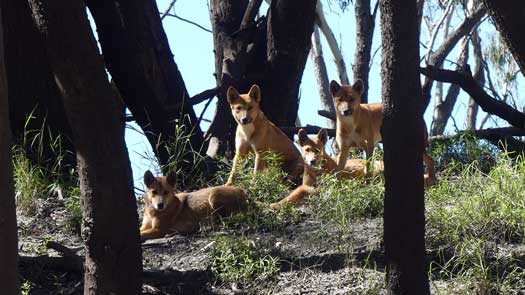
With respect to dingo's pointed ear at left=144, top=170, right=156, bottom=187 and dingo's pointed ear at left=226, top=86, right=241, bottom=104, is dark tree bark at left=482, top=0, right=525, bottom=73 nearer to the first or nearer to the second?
dingo's pointed ear at left=144, top=170, right=156, bottom=187

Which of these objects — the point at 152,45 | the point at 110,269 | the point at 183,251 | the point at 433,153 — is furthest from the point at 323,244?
the point at 152,45

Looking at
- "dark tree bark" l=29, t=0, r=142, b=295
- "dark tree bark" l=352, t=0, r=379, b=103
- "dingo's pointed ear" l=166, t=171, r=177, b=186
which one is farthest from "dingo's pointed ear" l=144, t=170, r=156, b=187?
"dark tree bark" l=352, t=0, r=379, b=103

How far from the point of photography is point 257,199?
31.8 ft

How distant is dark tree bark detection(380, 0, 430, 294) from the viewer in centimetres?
711

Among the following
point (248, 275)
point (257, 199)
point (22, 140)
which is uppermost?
point (22, 140)

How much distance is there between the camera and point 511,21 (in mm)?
7145

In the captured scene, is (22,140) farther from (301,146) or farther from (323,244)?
(323,244)

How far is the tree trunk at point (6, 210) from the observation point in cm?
562

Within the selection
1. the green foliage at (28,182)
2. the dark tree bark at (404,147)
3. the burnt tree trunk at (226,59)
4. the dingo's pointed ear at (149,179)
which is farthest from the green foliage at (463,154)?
the green foliage at (28,182)

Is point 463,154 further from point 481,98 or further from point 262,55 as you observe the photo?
point 262,55

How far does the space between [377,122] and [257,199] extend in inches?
73.4

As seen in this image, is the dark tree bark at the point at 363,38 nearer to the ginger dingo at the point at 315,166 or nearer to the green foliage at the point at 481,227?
the ginger dingo at the point at 315,166

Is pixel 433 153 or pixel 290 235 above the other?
pixel 433 153

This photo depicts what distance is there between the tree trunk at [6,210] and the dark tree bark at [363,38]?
397 inches
